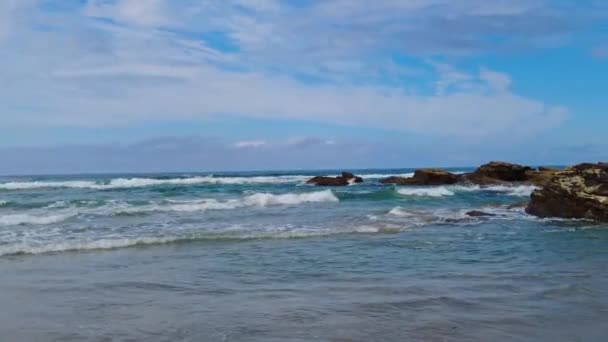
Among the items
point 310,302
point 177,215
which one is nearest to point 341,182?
point 177,215

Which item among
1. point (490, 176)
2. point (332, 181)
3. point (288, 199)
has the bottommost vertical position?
point (288, 199)

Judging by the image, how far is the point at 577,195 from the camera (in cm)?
1661

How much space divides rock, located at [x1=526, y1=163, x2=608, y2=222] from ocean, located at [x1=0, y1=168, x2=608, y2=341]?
0.69 meters

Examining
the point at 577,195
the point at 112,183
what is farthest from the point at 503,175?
the point at 112,183

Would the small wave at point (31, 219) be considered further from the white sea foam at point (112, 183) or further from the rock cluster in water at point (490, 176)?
the rock cluster in water at point (490, 176)

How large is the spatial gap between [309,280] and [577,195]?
11.0m

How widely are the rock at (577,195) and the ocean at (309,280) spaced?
69cm

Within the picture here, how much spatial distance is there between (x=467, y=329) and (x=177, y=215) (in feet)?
52.3

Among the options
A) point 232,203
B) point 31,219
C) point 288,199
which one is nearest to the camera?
point 31,219

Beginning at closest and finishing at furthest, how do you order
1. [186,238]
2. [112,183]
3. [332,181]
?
[186,238], [332,181], [112,183]

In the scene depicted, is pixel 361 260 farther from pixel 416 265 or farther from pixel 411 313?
pixel 411 313

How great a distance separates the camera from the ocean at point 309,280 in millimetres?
A: 5992

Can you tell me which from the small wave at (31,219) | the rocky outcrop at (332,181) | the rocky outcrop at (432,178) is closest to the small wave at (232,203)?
the small wave at (31,219)

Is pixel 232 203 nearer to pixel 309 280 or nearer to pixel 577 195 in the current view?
pixel 577 195
